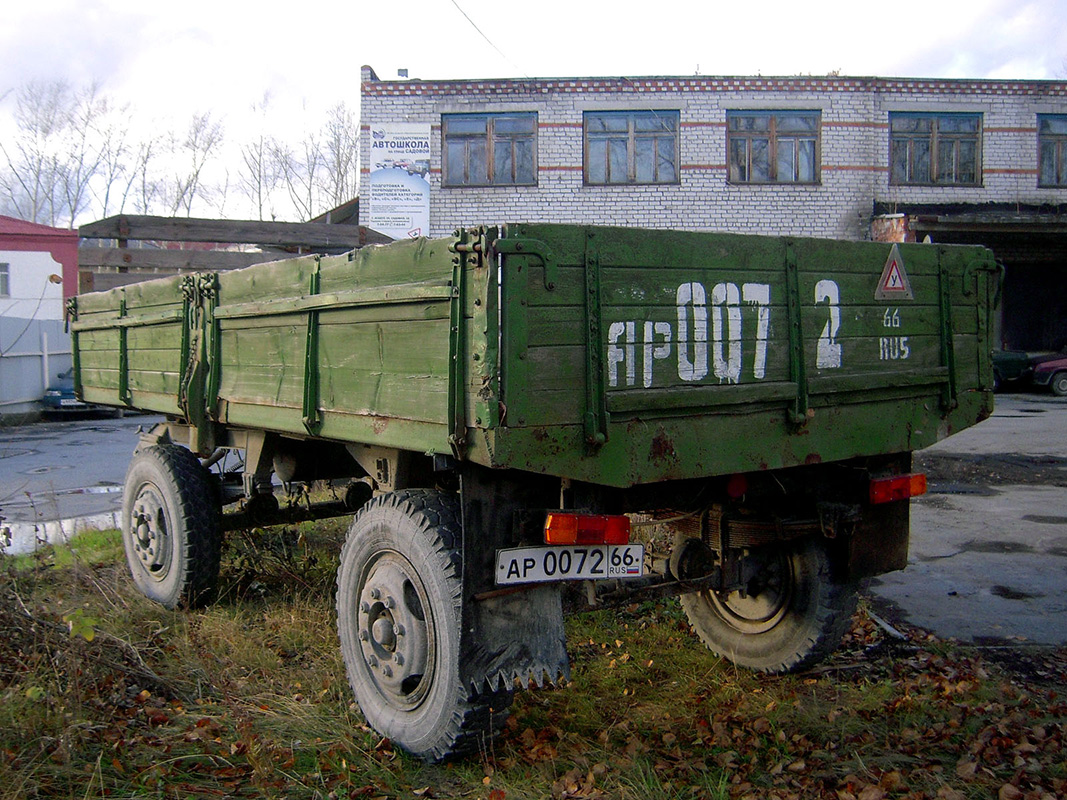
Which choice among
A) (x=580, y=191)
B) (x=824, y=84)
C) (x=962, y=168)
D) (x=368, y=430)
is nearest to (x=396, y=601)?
(x=368, y=430)

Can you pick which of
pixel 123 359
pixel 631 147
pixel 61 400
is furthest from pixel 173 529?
pixel 631 147

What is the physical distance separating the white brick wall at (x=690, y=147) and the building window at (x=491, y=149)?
191 millimetres

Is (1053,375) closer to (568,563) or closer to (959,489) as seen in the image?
(959,489)

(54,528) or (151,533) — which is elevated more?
(151,533)

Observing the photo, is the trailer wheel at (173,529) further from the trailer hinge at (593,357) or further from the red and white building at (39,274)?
the red and white building at (39,274)

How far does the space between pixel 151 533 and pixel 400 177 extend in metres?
15.9

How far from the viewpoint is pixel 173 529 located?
199 inches

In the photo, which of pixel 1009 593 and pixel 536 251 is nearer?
pixel 536 251

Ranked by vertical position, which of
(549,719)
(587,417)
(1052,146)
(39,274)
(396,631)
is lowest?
(549,719)

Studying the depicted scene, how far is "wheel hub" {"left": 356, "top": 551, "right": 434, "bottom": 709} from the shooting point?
3.30 metres

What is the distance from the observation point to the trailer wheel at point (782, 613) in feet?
13.5

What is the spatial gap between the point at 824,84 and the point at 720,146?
2.59 m

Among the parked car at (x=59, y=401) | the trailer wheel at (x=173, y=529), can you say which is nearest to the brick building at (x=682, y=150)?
the parked car at (x=59, y=401)

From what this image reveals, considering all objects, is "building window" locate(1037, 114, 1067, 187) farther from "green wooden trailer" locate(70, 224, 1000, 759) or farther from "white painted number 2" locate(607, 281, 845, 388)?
"white painted number 2" locate(607, 281, 845, 388)
